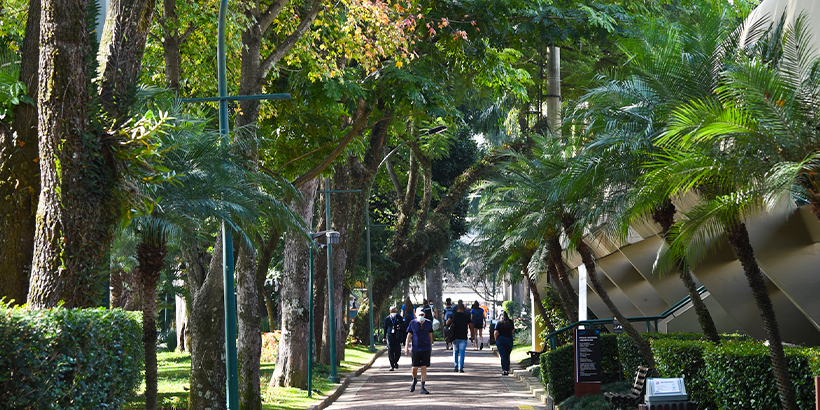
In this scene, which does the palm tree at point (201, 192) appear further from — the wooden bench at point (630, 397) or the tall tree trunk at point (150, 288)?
the wooden bench at point (630, 397)

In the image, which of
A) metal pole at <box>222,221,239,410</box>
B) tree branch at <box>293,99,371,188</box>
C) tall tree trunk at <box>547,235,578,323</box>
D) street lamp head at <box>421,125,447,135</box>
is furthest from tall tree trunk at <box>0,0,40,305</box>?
street lamp head at <box>421,125,447,135</box>

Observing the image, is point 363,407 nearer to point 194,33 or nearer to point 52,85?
point 194,33

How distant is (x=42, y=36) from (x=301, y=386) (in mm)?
12121

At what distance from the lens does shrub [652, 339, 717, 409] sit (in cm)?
1094

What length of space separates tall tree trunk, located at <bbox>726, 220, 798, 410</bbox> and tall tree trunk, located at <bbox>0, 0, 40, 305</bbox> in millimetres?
7789

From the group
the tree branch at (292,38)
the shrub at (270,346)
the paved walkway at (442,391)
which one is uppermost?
the tree branch at (292,38)

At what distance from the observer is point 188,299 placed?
31.9 meters

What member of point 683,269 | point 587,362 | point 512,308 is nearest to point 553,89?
point 683,269

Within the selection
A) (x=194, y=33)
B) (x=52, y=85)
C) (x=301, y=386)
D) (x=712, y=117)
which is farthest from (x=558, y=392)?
(x=52, y=85)

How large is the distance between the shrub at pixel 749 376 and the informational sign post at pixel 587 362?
3061 millimetres

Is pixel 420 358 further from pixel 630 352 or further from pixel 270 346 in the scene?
pixel 270 346

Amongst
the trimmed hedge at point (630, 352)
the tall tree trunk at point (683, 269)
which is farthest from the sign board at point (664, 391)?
the trimmed hedge at point (630, 352)

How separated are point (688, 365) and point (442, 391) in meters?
7.38

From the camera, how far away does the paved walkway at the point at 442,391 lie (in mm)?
15367
